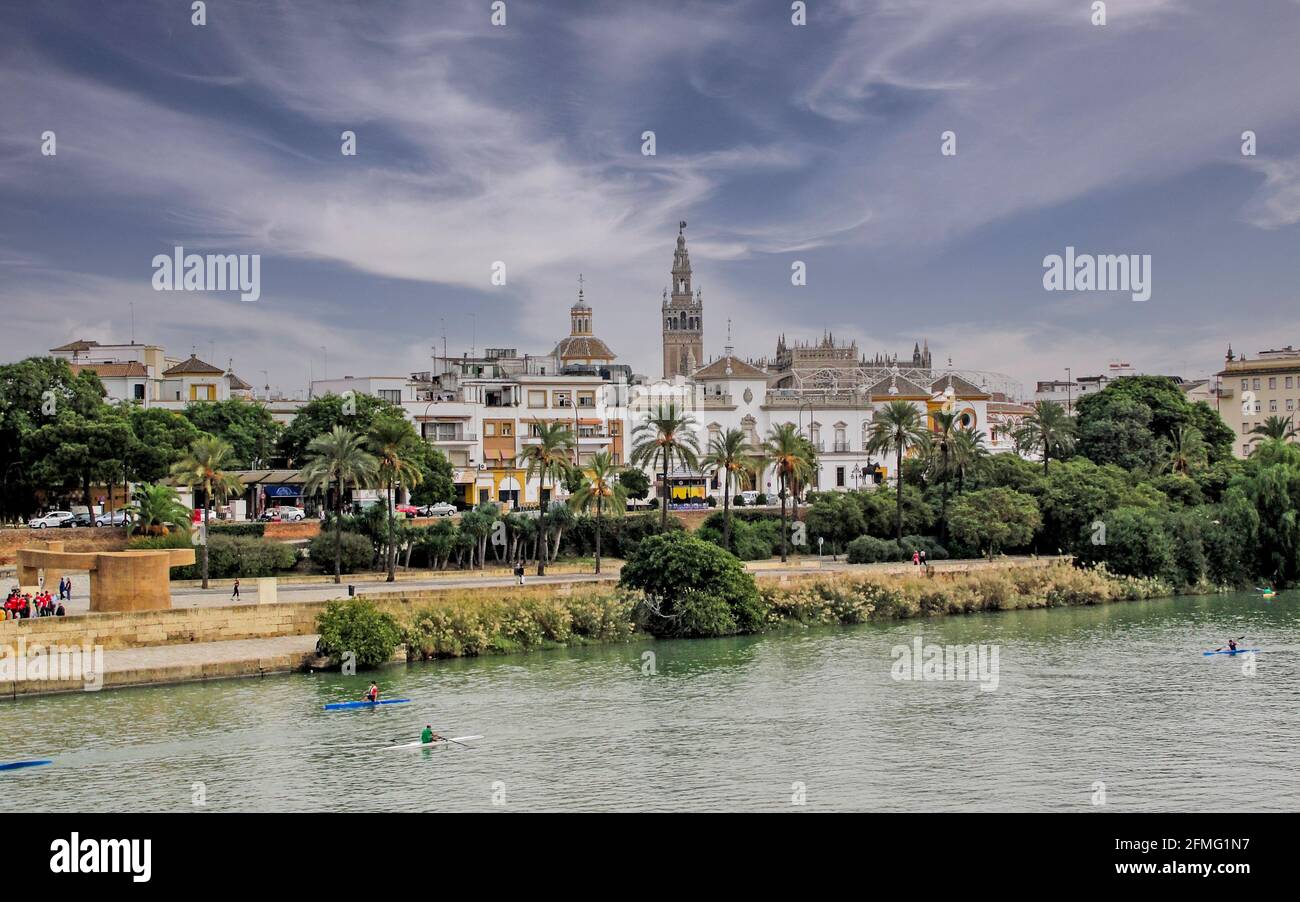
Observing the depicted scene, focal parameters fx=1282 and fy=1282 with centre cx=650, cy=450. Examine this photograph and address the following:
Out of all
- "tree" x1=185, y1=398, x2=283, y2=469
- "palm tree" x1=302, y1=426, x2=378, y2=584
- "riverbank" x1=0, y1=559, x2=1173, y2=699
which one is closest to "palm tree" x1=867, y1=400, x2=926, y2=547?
"riverbank" x1=0, y1=559, x2=1173, y2=699

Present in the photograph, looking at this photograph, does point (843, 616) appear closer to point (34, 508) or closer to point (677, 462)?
point (677, 462)

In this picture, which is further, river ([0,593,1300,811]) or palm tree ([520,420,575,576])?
→ palm tree ([520,420,575,576])

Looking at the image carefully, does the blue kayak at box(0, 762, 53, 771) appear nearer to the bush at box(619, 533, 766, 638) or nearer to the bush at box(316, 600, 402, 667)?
the bush at box(316, 600, 402, 667)

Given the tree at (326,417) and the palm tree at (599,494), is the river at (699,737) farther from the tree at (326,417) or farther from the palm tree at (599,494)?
the tree at (326,417)

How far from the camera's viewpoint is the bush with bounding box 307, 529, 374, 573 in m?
56.0

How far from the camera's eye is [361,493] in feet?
245

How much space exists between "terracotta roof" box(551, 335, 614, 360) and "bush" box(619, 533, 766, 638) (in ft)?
191

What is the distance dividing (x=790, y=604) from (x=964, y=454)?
69.9 feet

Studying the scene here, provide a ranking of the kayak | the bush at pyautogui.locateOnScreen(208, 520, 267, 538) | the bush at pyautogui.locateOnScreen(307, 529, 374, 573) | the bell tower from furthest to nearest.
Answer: the bell tower
the bush at pyautogui.locateOnScreen(208, 520, 267, 538)
the bush at pyautogui.locateOnScreen(307, 529, 374, 573)
the kayak

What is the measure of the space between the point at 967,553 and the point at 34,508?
47.2 m

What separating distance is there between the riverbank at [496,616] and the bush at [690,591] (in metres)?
0.83
